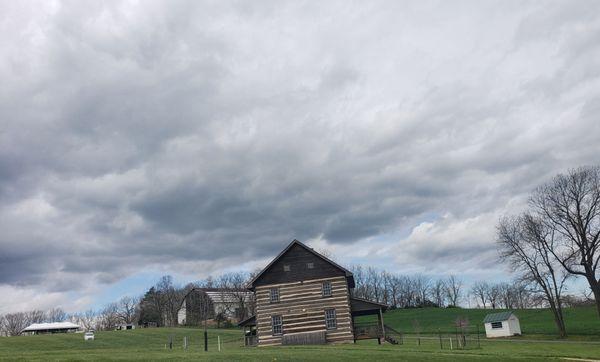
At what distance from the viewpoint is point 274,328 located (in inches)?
2039

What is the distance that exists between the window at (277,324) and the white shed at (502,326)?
1209 inches

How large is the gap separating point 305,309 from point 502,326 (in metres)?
30.8

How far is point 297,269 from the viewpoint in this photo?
171 feet

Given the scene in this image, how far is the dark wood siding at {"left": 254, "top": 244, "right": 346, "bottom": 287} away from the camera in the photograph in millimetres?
51812

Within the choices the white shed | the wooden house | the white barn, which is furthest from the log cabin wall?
the white barn

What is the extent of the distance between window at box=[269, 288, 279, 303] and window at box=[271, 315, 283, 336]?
1534mm

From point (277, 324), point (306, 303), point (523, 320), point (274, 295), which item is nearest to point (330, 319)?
point (306, 303)

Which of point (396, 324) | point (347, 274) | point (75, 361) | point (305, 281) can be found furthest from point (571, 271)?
point (75, 361)

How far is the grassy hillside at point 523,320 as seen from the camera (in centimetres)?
6762

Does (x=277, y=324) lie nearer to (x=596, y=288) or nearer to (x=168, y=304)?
(x=596, y=288)

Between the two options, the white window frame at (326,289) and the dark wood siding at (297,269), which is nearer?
the white window frame at (326,289)

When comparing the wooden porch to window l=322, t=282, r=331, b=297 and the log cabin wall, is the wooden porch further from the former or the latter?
window l=322, t=282, r=331, b=297

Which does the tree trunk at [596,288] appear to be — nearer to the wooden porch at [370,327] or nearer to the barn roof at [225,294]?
the wooden porch at [370,327]

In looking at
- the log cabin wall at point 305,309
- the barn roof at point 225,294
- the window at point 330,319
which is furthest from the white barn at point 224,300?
the window at point 330,319
